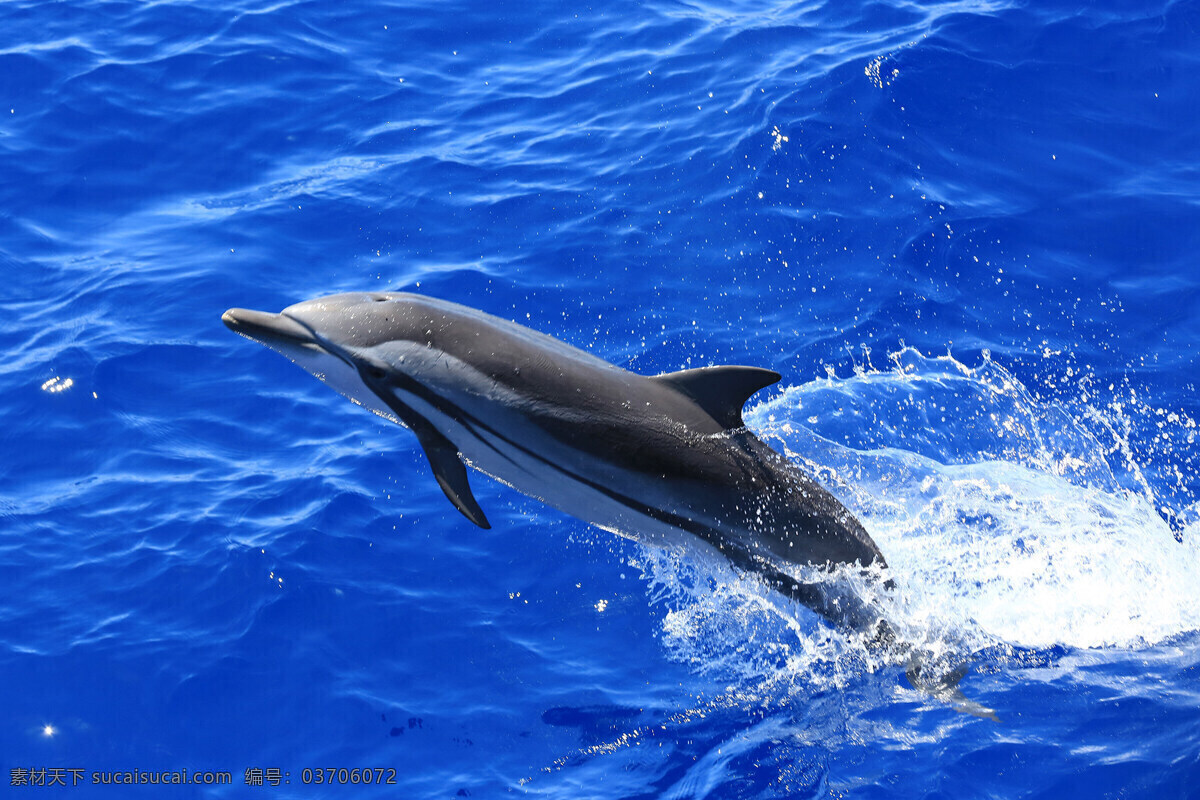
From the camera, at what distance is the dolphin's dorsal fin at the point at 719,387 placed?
21.5 feet

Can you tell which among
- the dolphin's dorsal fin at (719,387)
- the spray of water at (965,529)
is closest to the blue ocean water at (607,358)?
the spray of water at (965,529)

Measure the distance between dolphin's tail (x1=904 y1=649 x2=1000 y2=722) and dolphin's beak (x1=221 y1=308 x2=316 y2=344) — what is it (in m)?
4.20

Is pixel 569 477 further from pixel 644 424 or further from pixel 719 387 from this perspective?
pixel 719 387

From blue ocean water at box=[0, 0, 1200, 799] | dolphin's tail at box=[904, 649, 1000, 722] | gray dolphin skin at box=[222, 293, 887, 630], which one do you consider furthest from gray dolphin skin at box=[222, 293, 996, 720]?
dolphin's tail at box=[904, 649, 1000, 722]

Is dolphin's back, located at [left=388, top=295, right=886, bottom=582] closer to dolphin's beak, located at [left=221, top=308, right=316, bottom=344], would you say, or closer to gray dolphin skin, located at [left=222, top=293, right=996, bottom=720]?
gray dolphin skin, located at [left=222, top=293, right=996, bottom=720]

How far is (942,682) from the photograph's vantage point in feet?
24.8

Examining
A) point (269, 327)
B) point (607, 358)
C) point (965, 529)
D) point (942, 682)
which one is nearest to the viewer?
point (269, 327)

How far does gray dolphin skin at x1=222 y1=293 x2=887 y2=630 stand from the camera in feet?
21.8

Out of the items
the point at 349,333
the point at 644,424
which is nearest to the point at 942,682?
the point at 644,424

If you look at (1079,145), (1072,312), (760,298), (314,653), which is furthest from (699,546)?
(1079,145)

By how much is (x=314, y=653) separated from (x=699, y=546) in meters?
3.21

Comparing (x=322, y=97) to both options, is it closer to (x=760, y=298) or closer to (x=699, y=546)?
(x=760, y=298)

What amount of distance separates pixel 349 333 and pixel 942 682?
4.19 m

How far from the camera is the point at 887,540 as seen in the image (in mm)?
8469
